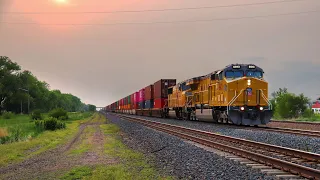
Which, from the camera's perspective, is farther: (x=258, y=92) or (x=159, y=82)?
(x=159, y=82)

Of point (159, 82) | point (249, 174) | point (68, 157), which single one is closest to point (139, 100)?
point (159, 82)

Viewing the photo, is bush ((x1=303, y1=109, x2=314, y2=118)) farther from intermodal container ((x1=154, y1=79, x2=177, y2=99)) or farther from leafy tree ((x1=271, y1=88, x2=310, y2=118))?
intermodal container ((x1=154, y1=79, x2=177, y2=99))

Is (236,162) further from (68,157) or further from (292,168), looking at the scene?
(68,157)

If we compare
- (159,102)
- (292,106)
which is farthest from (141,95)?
(292,106)

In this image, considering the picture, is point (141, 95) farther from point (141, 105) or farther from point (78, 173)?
point (78, 173)

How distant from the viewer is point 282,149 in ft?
39.1

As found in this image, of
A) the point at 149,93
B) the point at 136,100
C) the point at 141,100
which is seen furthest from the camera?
the point at 136,100

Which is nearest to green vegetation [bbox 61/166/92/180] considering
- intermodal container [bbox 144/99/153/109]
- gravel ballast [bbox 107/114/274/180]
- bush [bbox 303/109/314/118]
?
gravel ballast [bbox 107/114/274/180]

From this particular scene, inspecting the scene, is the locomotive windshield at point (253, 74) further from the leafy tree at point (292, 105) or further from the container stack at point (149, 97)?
the container stack at point (149, 97)

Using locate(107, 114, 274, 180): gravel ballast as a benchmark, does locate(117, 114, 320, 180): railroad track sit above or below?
above

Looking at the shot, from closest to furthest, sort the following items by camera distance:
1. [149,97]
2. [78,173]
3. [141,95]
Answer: [78,173] → [149,97] → [141,95]

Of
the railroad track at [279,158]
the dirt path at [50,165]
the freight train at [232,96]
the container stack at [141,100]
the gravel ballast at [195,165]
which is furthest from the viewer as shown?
the container stack at [141,100]

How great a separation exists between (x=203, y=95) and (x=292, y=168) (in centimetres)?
2115

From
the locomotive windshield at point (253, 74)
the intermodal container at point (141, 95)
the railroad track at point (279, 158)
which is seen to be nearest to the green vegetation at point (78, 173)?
the railroad track at point (279, 158)
